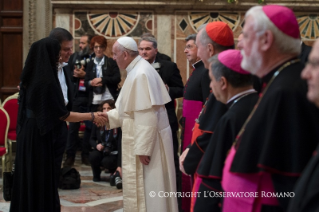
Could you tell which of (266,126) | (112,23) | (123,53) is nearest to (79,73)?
(112,23)

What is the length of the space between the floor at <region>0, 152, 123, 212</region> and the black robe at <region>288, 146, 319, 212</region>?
345 centimetres

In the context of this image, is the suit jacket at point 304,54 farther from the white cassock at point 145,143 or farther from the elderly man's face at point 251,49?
the elderly man's face at point 251,49

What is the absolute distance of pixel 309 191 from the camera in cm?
161

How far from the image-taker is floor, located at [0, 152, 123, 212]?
5.01 meters

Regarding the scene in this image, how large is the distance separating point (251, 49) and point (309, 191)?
75 cm

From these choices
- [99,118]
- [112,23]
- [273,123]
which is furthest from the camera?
[112,23]

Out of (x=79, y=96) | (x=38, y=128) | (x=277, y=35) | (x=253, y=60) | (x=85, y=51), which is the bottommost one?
(x=38, y=128)

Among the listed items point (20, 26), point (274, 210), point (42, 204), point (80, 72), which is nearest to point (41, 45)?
point (42, 204)

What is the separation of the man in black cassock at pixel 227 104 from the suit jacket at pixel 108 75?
4.48m

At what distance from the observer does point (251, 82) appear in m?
2.51

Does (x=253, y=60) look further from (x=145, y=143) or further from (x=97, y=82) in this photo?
(x=97, y=82)

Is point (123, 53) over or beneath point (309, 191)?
over

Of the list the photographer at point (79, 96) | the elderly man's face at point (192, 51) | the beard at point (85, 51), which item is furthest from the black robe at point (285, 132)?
the beard at point (85, 51)

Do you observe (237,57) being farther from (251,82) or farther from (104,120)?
(104,120)
